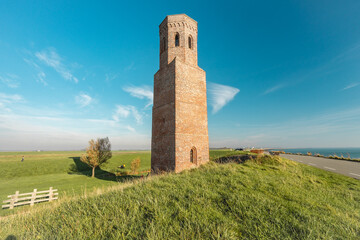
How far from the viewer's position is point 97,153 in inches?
1212

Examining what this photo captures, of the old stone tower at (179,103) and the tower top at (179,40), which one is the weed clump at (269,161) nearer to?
the old stone tower at (179,103)

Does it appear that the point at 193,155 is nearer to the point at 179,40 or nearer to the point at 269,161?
the point at 269,161

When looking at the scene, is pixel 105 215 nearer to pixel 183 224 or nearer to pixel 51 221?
pixel 51 221

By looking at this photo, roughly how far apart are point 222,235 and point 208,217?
789 millimetres

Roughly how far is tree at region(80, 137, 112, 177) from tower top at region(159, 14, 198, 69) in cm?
2642

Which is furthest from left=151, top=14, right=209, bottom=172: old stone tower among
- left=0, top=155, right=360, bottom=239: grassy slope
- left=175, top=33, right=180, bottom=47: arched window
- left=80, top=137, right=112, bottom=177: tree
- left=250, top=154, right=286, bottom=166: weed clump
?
left=80, top=137, right=112, bottom=177: tree

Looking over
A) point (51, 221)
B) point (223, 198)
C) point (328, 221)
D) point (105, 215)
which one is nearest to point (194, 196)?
point (223, 198)

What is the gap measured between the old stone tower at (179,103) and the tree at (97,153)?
2302 centimetres

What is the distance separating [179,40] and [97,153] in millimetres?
29051

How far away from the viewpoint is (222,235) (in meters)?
3.34

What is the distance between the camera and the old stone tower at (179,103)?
11805mm

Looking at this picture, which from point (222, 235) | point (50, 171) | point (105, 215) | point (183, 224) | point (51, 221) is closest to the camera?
point (222, 235)

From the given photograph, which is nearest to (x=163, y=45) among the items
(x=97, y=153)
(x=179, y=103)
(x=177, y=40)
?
(x=177, y=40)

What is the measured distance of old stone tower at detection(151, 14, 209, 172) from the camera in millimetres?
11805
